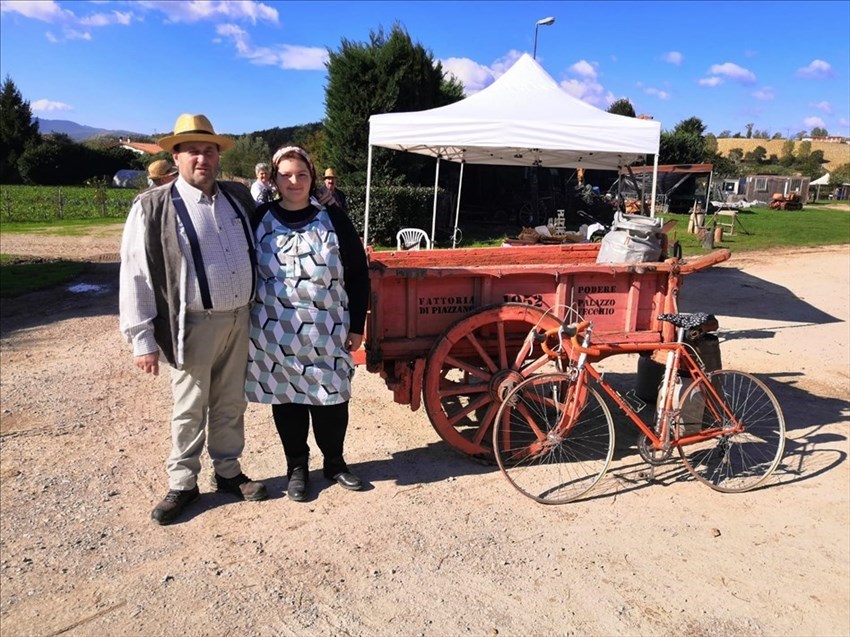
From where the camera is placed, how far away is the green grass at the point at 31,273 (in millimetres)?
9078

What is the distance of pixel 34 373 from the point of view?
5605mm

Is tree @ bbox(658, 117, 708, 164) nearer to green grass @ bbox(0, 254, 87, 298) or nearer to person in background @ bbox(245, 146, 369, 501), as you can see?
green grass @ bbox(0, 254, 87, 298)

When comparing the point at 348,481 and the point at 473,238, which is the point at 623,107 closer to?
the point at 473,238

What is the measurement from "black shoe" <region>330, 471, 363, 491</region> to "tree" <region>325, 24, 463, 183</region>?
1359 centimetres

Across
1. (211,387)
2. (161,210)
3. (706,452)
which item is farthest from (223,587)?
(706,452)

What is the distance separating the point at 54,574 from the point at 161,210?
71.1 inches

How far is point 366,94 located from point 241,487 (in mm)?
14868

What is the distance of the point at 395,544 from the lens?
127 inches

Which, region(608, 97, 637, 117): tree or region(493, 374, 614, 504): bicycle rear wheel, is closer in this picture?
region(493, 374, 614, 504): bicycle rear wheel

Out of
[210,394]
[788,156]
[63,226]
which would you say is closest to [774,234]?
[210,394]

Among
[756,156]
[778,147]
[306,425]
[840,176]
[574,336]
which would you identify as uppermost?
[778,147]

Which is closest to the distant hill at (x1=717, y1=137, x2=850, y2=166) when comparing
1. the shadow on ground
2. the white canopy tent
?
the white canopy tent

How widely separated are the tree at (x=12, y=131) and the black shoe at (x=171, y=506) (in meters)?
41.3

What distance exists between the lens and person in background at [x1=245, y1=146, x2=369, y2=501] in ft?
10.5
